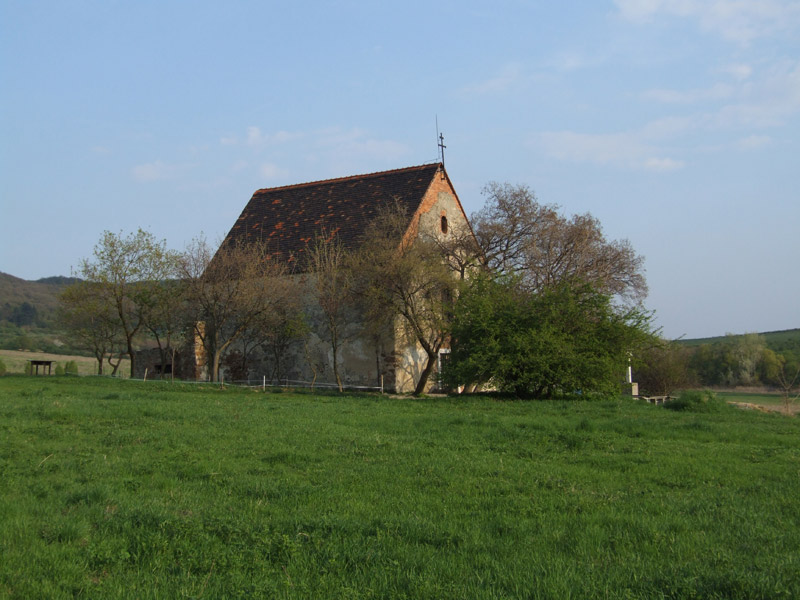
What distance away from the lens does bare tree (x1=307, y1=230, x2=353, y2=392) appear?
2484cm

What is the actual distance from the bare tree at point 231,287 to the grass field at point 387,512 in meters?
14.0

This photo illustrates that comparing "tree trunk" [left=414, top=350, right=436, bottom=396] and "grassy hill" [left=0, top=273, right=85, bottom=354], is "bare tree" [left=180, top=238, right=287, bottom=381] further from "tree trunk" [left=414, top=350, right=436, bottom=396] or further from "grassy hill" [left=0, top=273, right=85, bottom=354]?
"grassy hill" [left=0, top=273, right=85, bottom=354]

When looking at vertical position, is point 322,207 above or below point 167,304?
above

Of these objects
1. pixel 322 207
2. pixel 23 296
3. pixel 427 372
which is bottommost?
pixel 427 372

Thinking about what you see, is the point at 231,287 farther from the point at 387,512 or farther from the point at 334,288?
the point at 387,512

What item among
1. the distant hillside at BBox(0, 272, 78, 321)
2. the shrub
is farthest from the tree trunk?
the distant hillside at BBox(0, 272, 78, 321)

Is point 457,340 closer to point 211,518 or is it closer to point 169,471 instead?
point 169,471

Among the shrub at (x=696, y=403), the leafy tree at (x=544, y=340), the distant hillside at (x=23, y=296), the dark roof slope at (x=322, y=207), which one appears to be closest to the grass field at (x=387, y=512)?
the shrub at (x=696, y=403)

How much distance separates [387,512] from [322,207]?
2601 centimetres

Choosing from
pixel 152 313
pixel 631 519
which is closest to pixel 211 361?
pixel 152 313

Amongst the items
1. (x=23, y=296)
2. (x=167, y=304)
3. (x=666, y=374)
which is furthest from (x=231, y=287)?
(x=23, y=296)

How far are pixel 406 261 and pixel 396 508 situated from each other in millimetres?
16817

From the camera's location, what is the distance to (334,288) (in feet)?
81.6

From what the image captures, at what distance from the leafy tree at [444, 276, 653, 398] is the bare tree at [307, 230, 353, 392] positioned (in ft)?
14.9
